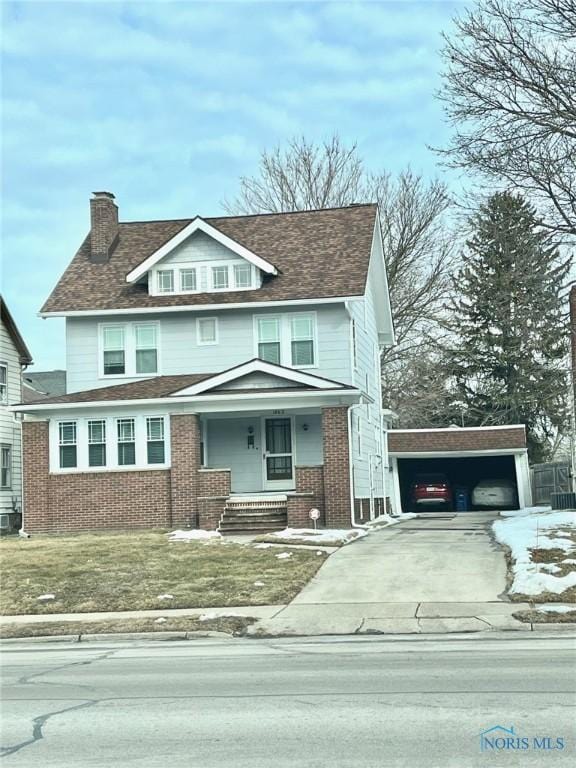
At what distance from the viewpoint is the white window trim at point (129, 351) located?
30.0 m

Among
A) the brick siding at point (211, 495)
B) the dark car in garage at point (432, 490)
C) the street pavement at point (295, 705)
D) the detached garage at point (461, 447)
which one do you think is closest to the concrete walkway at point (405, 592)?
the street pavement at point (295, 705)

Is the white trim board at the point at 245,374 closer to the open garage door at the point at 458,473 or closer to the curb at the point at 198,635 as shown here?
the curb at the point at 198,635

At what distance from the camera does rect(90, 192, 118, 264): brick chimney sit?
3241 cm

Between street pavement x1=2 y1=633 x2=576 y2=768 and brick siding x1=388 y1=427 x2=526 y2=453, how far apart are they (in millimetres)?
27756

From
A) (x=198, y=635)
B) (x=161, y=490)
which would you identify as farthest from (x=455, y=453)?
(x=198, y=635)

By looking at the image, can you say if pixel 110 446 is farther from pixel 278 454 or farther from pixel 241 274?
pixel 241 274

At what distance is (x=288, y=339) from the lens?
2931cm

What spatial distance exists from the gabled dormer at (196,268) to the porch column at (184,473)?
5103 mm

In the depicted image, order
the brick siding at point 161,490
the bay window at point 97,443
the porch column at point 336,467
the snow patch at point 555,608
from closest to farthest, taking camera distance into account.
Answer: the snow patch at point 555,608 → the porch column at point 336,467 → the brick siding at point 161,490 → the bay window at point 97,443

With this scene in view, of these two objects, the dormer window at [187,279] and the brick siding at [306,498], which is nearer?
the brick siding at [306,498]

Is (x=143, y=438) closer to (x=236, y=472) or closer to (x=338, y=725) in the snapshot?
(x=236, y=472)

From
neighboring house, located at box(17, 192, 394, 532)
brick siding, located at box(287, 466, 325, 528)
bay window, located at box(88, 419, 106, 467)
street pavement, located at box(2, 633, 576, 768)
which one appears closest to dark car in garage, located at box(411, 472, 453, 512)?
neighboring house, located at box(17, 192, 394, 532)

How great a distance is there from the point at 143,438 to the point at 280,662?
1668 centimetres

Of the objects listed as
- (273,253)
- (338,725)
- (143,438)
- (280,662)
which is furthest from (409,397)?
(338,725)
